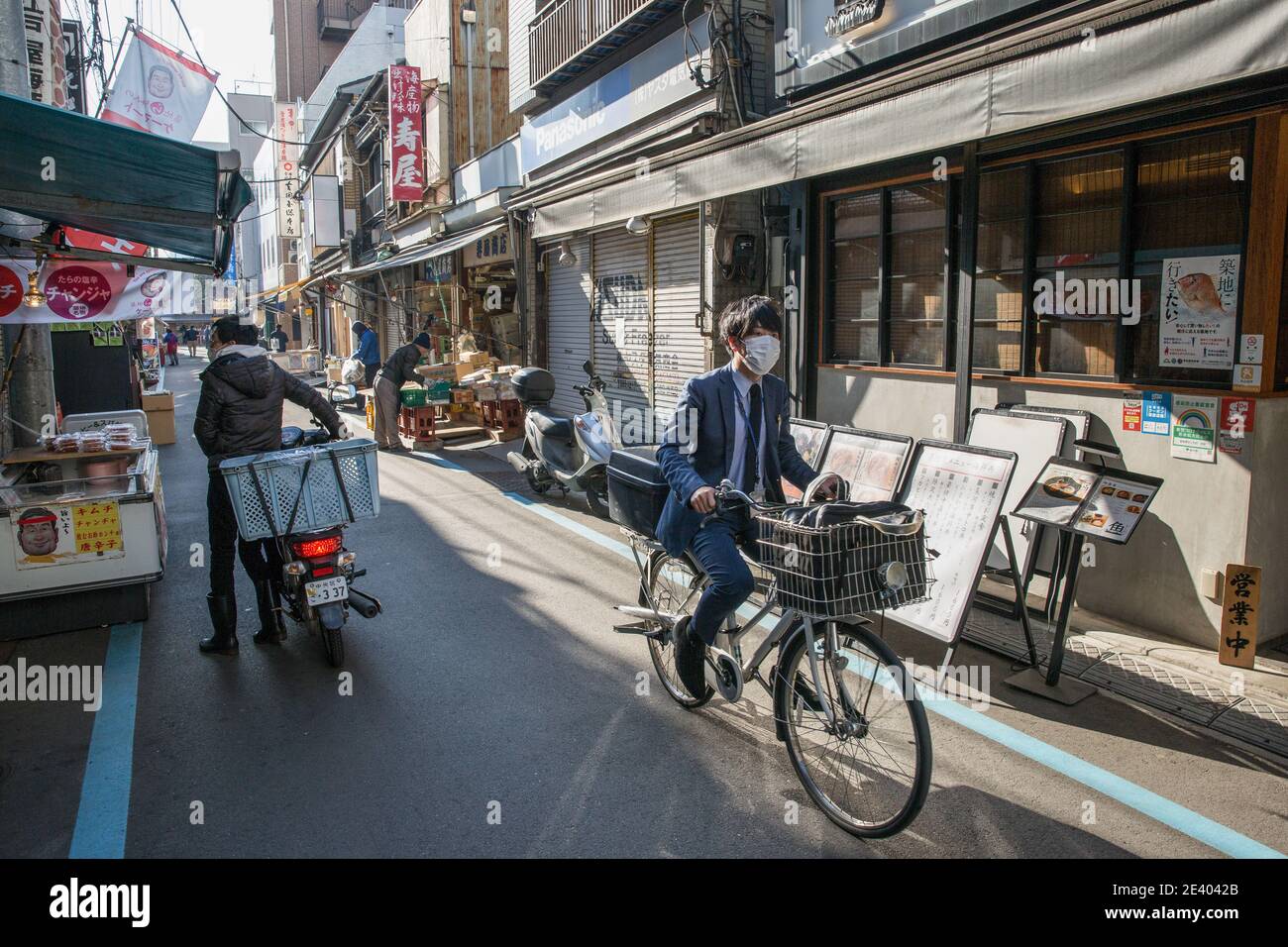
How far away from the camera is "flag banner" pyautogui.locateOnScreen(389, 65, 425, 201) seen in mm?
22266

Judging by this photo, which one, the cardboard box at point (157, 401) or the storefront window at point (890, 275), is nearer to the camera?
the storefront window at point (890, 275)

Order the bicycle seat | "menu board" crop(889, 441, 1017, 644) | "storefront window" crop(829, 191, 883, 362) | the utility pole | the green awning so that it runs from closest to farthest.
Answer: the green awning, "menu board" crop(889, 441, 1017, 644), the utility pole, "storefront window" crop(829, 191, 883, 362), the bicycle seat

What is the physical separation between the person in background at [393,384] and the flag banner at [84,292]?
17.2 ft

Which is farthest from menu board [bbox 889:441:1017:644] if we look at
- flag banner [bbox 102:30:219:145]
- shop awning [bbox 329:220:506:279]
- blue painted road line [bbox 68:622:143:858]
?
shop awning [bbox 329:220:506:279]

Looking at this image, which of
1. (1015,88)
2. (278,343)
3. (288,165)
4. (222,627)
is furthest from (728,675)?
(288,165)

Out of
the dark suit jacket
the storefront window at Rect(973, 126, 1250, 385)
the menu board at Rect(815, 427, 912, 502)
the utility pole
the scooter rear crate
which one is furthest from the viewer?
the utility pole

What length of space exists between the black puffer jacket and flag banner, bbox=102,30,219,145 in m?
6.38

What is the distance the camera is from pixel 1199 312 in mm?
5832

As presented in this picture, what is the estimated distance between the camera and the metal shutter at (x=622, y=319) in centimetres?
1335

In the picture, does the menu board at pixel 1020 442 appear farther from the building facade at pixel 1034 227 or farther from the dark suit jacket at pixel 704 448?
the dark suit jacket at pixel 704 448

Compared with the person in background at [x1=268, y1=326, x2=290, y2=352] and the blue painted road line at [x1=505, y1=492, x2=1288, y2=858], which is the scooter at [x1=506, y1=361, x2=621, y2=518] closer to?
the blue painted road line at [x1=505, y1=492, x2=1288, y2=858]

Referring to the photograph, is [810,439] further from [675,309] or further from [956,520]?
[675,309]

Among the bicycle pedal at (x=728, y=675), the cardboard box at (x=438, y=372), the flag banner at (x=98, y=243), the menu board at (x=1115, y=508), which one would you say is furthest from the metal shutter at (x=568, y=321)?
the bicycle pedal at (x=728, y=675)

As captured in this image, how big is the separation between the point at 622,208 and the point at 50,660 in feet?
24.0
